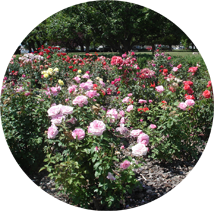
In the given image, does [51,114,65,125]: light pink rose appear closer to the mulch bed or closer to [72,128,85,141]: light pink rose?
[72,128,85,141]: light pink rose

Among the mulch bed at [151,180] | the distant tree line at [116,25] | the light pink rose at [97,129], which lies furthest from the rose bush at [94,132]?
the distant tree line at [116,25]

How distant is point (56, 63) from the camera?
6770 mm

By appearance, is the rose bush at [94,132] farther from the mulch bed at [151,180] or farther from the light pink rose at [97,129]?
the mulch bed at [151,180]

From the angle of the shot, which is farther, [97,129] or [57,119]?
[57,119]

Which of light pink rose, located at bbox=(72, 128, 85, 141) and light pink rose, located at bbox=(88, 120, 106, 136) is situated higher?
light pink rose, located at bbox=(88, 120, 106, 136)

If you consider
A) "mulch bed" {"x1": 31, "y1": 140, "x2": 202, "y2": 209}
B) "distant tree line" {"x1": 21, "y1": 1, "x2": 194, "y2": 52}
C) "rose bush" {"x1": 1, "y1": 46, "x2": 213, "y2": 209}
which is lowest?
"mulch bed" {"x1": 31, "y1": 140, "x2": 202, "y2": 209}

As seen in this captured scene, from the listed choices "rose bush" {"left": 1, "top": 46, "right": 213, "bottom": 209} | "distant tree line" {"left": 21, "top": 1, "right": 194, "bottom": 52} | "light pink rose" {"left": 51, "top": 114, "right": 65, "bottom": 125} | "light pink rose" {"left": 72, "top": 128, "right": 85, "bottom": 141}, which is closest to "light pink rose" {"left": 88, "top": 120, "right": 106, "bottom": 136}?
"rose bush" {"left": 1, "top": 46, "right": 213, "bottom": 209}

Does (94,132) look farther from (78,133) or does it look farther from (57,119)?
(57,119)

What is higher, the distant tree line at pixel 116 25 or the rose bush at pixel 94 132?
the distant tree line at pixel 116 25

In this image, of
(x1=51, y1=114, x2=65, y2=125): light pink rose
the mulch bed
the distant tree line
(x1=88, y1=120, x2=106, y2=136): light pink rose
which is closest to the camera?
(x1=88, y1=120, x2=106, y2=136): light pink rose

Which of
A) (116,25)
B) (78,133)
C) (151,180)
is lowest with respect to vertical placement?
(151,180)

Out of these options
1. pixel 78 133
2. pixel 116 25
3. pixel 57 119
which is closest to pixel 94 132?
pixel 78 133

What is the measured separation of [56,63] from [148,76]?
3.70 metres

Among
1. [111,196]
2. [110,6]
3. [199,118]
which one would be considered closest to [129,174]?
[111,196]
